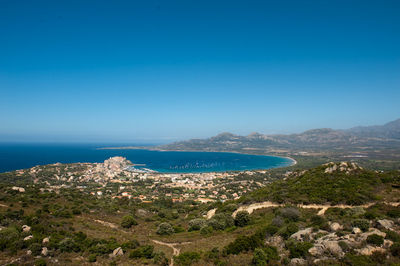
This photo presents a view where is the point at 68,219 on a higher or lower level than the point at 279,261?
lower

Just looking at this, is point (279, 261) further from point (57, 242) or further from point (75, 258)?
point (57, 242)

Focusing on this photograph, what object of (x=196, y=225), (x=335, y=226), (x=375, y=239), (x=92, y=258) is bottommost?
(x=196, y=225)

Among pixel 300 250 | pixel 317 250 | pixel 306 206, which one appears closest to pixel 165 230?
pixel 300 250

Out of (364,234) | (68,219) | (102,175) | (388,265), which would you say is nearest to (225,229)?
(364,234)

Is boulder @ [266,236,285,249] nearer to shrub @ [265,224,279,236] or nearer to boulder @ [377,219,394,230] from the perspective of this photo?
shrub @ [265,224,279,236]

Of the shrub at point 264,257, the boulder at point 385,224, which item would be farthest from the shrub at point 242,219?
the boulder at point 385,224

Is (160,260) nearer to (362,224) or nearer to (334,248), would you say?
(334,248)
